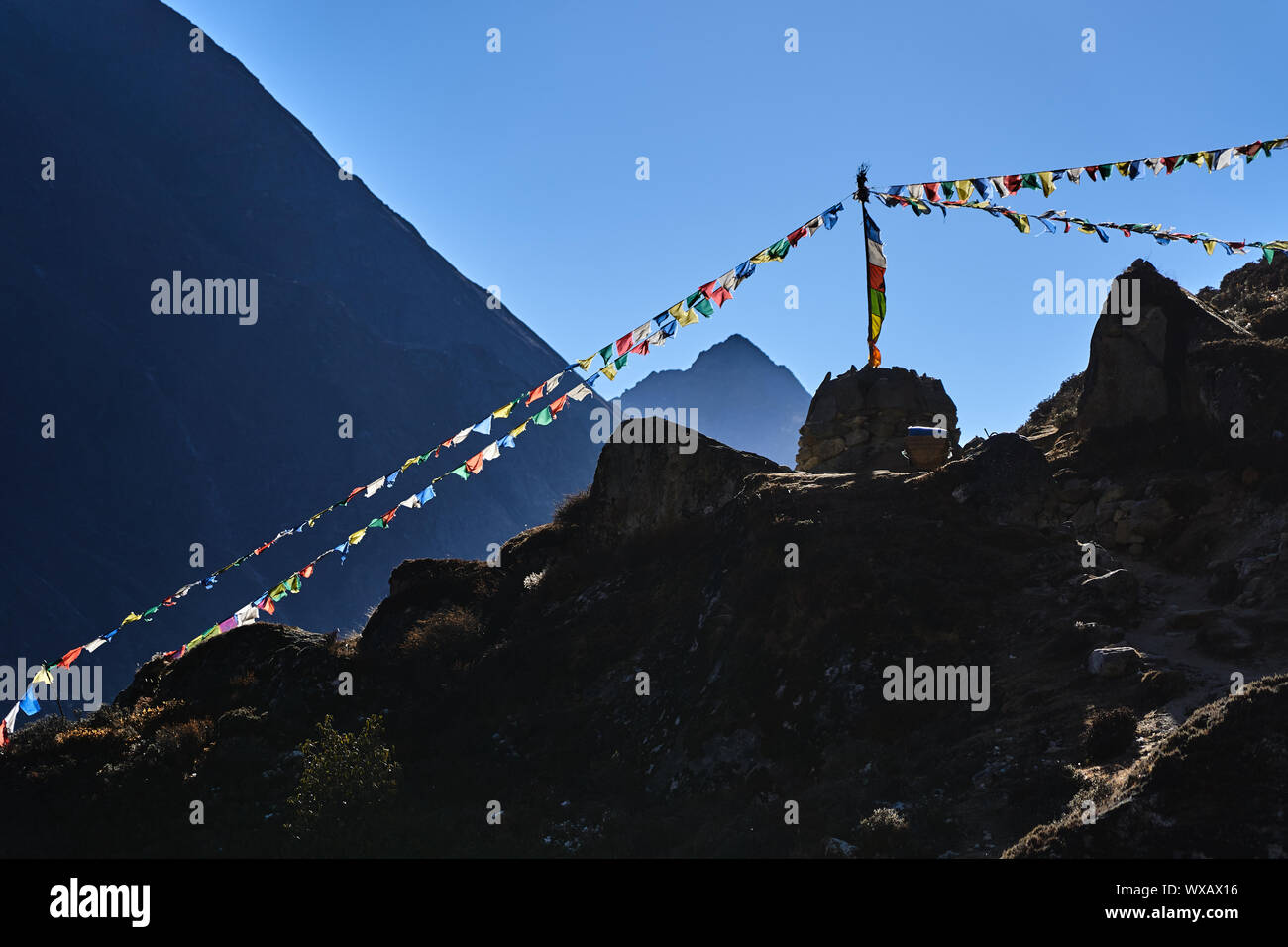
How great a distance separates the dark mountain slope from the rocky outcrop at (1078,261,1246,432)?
126453 millimetres

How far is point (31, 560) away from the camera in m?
134

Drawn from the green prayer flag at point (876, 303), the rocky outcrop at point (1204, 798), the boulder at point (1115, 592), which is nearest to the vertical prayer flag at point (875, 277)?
the green prayer flag at point (876, 303)

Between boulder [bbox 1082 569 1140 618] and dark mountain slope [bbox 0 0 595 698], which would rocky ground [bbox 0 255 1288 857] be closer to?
boulder [bbox 1082 569 1140 618]

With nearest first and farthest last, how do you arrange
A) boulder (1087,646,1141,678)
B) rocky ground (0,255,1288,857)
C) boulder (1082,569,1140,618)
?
1. rocky ground (0,255,1288,857)
2. boulder (1087,646,1141,678)
3. boulder (1082,569,1140,618)

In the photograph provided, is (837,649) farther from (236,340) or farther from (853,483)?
(236,340)

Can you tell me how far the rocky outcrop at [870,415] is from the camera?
96.9 ft

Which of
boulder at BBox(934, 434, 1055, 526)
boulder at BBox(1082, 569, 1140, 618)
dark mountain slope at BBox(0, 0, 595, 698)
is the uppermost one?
dark mountain slope at BBox(0, 0, 595, 698)

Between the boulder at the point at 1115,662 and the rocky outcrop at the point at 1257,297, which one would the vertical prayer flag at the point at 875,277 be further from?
the boulder at the point at 1115,662

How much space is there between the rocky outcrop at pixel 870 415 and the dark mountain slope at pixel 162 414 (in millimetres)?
117749

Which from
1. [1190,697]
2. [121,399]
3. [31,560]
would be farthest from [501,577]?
[121,399]

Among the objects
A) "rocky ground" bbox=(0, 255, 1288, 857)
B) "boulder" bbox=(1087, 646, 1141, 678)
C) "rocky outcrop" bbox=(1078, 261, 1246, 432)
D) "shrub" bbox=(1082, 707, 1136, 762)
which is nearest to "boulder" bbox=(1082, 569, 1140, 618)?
"rocky ground" bbox=(0, 255, 1288, 857)

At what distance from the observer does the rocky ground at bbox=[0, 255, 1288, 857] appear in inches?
543

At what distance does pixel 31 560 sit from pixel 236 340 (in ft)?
180

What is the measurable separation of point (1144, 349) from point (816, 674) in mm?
10954
